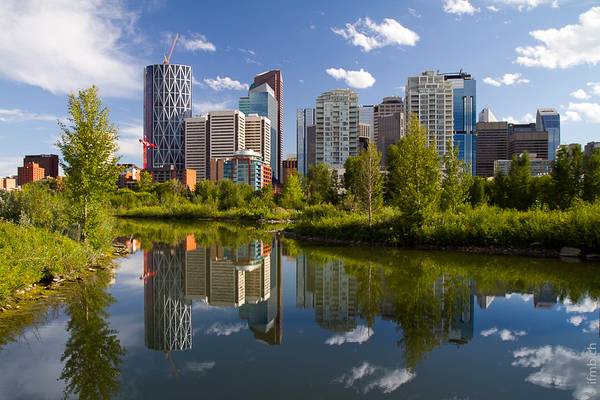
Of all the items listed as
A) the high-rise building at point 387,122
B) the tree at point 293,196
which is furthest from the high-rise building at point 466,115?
the tree at point 293,196

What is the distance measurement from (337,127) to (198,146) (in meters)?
67.6

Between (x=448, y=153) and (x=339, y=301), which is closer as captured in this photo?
(x=339, y=301)

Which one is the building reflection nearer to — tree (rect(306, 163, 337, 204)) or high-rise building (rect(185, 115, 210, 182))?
tree (rect(306, 163, 337, 204))

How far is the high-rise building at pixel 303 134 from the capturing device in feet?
571

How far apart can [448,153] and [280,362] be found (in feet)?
67.3

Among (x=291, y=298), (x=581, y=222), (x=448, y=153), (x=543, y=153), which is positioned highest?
(x=543, y=153)

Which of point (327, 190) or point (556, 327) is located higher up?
point (327, 190)

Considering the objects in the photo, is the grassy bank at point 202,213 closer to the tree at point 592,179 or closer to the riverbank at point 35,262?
the tree at point 592,179

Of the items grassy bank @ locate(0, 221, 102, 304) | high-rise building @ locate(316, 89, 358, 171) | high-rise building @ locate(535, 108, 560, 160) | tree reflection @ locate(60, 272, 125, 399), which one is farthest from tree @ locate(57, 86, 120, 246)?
high-rise building @ locate(535, 108, 560, 160)

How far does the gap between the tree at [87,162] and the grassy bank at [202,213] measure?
2934 centimetres

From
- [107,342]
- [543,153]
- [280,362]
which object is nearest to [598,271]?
[280,362]

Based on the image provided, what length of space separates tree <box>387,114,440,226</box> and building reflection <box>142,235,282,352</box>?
7386mm

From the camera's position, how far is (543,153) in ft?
501

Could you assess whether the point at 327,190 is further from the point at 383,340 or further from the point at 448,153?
the point at 383,340
